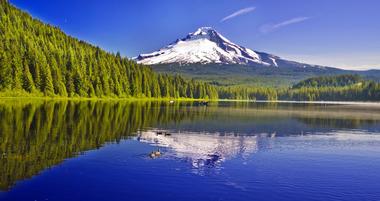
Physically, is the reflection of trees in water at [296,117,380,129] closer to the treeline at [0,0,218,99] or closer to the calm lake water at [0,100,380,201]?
the calm lake water at [0,100,380,201]

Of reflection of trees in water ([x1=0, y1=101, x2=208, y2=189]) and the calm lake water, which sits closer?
the calm lake water

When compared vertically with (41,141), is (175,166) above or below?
below

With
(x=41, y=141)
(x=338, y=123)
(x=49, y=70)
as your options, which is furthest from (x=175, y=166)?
(x=49, y=70)

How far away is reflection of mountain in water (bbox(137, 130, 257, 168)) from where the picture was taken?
36.8 metres

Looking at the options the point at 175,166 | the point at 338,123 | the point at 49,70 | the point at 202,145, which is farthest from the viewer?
the point at 49,70

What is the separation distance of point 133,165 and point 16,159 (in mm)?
8984

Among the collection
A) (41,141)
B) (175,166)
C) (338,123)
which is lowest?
(175,166)

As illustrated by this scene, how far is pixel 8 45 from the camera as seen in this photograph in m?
148

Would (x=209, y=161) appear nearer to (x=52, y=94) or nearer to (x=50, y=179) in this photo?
(x=50, y=179)

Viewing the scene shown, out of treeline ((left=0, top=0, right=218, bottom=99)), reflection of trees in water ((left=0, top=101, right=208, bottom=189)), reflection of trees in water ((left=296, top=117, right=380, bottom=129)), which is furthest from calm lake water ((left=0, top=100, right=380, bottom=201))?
treeline ((left=0, top=0, right=218, bottom=99))

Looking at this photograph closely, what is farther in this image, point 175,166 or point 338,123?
point 338,123

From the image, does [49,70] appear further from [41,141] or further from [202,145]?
[202,145]

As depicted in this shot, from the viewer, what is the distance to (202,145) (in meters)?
45.1

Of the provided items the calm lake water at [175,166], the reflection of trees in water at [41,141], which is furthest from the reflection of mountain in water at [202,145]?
the reflection of trees in water at [41,141]
